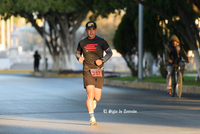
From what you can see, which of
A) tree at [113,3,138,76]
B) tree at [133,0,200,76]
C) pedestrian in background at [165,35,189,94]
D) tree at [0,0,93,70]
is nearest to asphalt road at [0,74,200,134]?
pedestrian in background at [165,35,189,94]

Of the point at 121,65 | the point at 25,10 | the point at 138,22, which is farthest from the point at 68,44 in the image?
the point at 121,65

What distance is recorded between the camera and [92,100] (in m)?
8.63

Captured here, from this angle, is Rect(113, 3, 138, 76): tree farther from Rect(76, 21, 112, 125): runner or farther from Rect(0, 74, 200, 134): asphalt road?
Rect(76, 21, 112, 125): runner

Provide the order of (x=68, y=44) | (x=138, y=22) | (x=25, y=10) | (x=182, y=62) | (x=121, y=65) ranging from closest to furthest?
(x=182, y=62), (x=138, y=22), (x=25, y=10), (x=68, y=44), (x=121, y=65)

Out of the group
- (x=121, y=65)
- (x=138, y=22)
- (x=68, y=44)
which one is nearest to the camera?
(x=138, y=22)

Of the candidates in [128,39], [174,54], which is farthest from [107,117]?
[128,39]

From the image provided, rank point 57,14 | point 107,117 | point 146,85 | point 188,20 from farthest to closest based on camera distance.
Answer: point 57,14 → point 146,85 → point 188,20 → point 107,117

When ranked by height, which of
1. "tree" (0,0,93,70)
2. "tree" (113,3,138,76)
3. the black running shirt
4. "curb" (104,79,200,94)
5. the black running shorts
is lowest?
"curb" (104,79,200,94)

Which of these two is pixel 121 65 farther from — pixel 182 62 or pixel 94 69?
pixel 94 69

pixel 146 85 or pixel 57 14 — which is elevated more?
pixel 57 14

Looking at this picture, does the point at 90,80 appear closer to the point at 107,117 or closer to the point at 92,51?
the point at 92,51

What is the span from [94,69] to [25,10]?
25702 mm

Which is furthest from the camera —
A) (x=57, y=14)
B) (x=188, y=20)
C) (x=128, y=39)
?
(x=57, y=14)

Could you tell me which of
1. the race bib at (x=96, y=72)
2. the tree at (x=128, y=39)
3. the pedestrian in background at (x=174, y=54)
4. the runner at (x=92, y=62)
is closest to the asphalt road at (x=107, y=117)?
the runner at (x=92, y=62)
